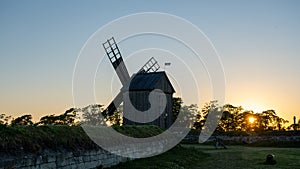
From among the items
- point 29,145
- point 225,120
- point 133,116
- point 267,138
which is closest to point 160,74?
point 133,116

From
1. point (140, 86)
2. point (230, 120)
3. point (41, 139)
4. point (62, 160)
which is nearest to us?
point (41, 139)

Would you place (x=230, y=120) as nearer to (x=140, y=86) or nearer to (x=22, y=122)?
(x=140, y=86)

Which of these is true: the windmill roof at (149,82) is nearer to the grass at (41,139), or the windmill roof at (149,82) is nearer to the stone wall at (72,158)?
the stone wall at (72,158)

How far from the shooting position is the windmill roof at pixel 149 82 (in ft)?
98.1

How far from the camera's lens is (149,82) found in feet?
99.0

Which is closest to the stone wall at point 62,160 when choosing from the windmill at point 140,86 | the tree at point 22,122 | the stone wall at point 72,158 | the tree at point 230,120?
the stone wall at point 72,158

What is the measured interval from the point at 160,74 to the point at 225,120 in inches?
1285

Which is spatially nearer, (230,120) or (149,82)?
(149,82)

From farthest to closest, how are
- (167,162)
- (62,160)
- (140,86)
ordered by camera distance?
(140,86), (167,162), (62,160)

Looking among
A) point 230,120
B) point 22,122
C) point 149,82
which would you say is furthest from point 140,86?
point 230,120

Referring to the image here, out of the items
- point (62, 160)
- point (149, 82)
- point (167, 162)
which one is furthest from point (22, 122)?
point (149, 82)

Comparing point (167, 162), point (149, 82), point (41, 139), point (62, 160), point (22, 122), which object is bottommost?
point (167, 162)

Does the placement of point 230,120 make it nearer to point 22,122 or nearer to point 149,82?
point 149,82

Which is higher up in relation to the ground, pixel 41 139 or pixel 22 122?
pixel 22 122
